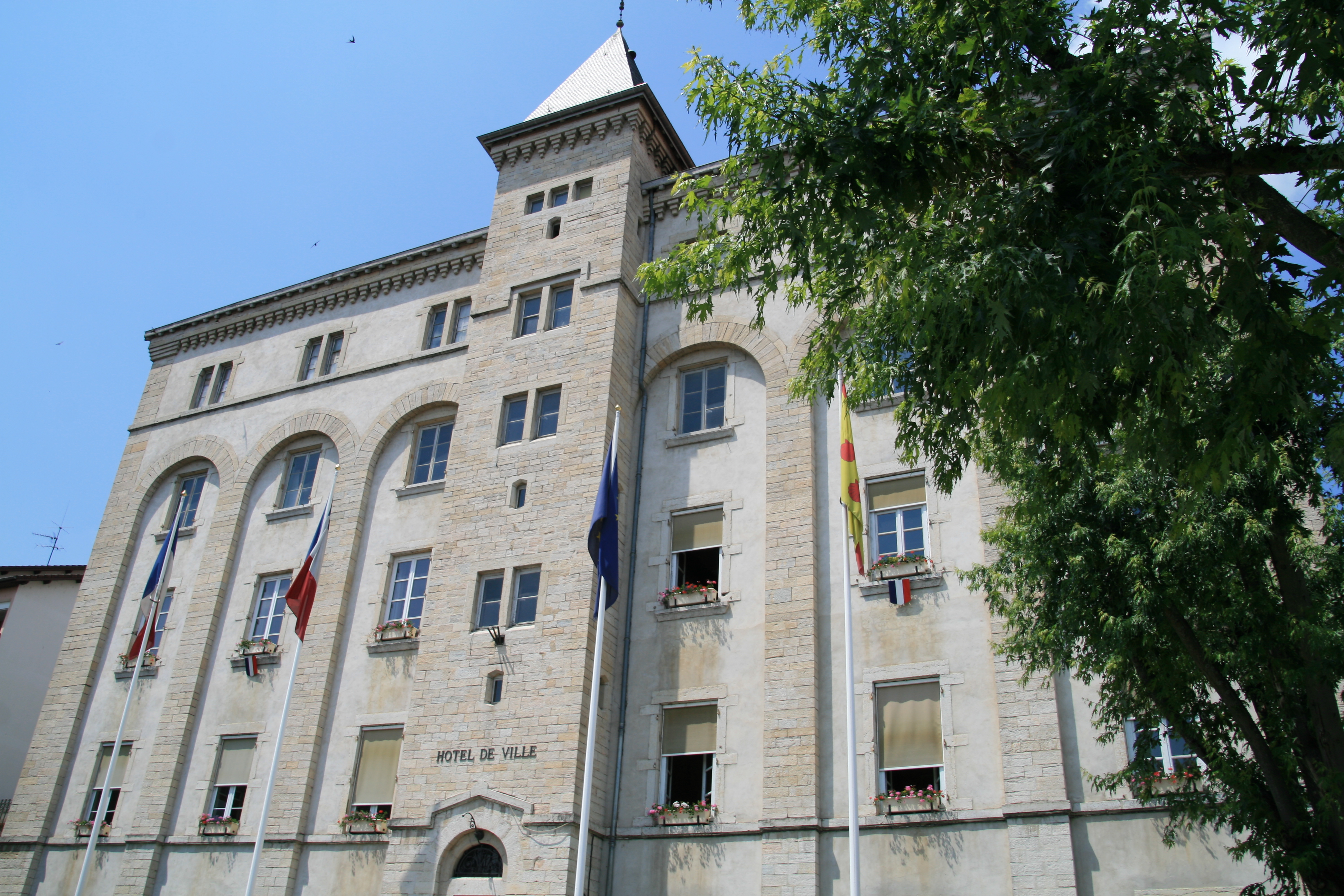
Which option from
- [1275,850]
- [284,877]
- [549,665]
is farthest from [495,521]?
[1275,850]

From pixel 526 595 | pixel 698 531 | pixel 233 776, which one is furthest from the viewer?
pixel 233 776

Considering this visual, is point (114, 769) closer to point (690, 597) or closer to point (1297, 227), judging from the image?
point (690, 597)

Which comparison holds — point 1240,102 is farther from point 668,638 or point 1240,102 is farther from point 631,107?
point 631,107

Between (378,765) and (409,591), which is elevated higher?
(409,591)

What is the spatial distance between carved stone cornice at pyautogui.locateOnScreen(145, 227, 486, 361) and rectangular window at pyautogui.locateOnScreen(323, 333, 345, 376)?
943 millimetres

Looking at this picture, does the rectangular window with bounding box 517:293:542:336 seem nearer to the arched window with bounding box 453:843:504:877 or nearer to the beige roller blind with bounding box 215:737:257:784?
the beige roller blind with bounding box 215:737:257:784

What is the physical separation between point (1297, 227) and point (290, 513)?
23.9 metres

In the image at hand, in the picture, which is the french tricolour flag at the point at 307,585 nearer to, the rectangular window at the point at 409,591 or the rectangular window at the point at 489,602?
the rectangular window at the point at 409,591

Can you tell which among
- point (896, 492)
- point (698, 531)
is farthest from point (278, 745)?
point (896, 492)

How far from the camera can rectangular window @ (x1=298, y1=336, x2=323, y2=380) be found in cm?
2972

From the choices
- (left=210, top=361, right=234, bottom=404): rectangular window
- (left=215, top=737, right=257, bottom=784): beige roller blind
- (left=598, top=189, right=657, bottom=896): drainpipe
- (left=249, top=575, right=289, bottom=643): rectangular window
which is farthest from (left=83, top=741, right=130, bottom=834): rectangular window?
(left=598, top=189, right=657, bottom=896): drainpipe

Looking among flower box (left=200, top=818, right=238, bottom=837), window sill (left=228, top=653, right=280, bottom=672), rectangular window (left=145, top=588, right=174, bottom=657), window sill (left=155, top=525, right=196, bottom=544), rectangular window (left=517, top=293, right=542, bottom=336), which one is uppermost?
rectangular window (left=517, top=293, right=542, bottom=336)

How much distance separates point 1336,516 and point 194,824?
23252mm

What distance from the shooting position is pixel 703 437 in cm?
2275
